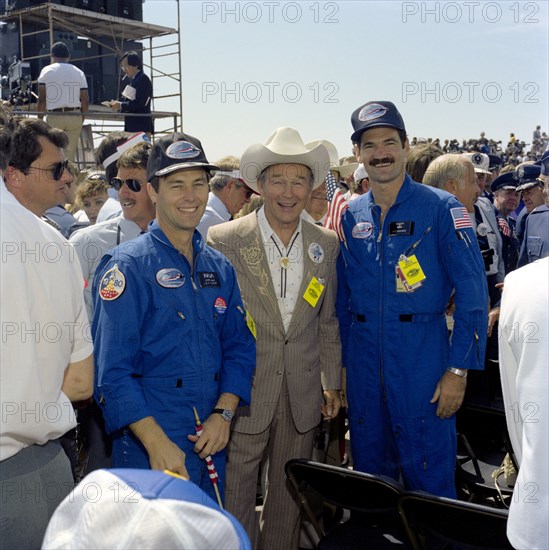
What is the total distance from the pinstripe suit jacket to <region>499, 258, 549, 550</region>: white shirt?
1.67m

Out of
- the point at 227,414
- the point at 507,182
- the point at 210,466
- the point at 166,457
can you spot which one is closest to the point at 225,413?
the point at 227,414

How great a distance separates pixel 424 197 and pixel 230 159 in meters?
3.59

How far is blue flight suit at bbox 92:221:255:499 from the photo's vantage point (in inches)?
102

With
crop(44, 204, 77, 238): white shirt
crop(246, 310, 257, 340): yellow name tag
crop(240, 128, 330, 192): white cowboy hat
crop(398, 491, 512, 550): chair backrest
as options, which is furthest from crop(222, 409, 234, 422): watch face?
crop(44, 204, 77, 238): white shirt

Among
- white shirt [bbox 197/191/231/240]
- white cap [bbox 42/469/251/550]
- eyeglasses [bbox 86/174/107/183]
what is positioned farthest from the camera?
eyeglasses [bbox 86/174/107/183]

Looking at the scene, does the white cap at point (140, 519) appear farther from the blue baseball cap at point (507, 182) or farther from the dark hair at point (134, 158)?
the blue baseball cap at point (507, 182)

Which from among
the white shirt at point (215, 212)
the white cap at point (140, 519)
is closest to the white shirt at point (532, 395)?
the white cap at point (140, 519)

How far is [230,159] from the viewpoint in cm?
680

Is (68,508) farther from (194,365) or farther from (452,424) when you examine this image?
(452,424)

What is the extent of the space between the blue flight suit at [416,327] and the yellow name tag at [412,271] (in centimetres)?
3

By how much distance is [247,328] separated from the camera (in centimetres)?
303

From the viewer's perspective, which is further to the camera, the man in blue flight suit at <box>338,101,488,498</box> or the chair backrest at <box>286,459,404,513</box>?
the man in blue flight suit at <box>338,101,488,498</box>

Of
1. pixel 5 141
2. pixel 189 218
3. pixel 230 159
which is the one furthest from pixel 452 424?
pixel 230 159

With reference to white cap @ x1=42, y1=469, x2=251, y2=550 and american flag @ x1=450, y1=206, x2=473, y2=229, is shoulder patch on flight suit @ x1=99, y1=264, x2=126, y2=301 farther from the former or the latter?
american flag @ x1=450, y1=206, x2=473, y2=229
